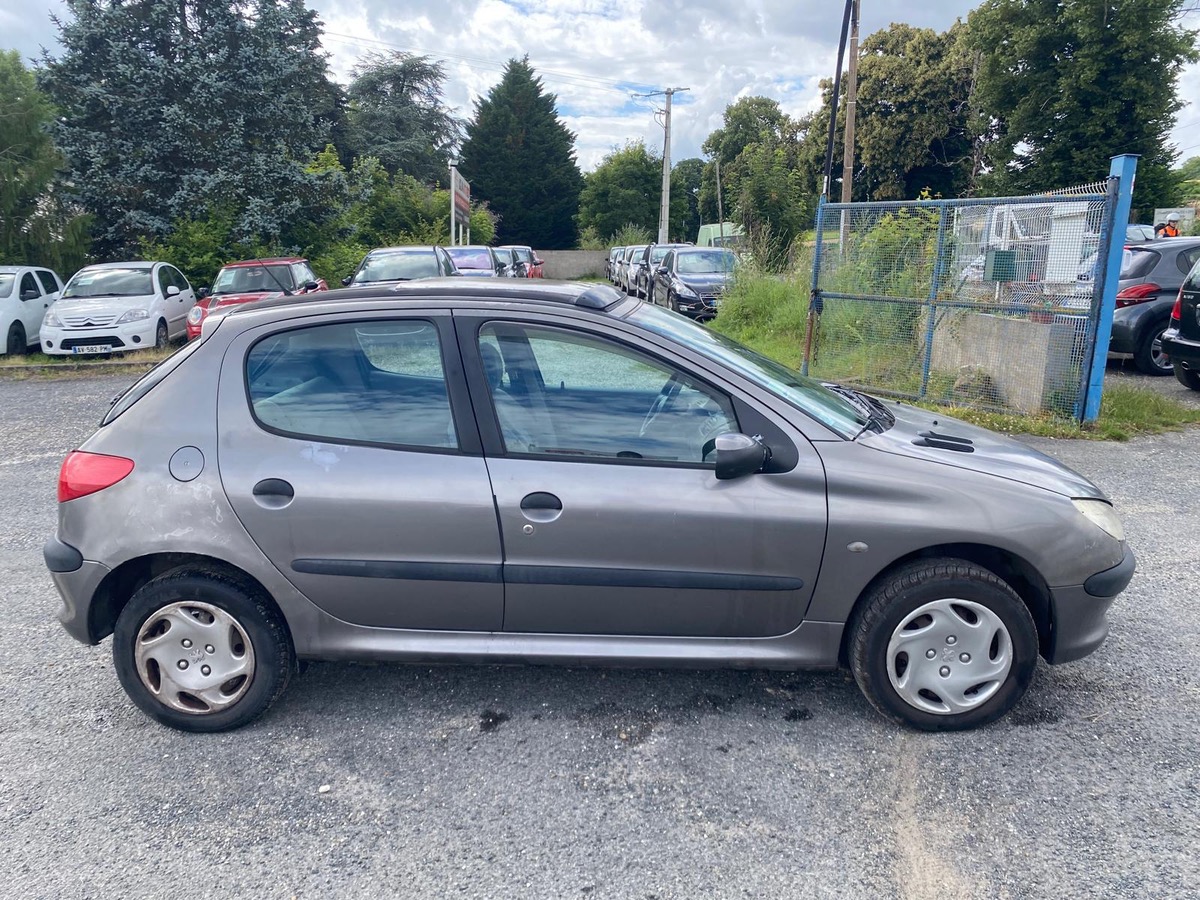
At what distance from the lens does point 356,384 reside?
3455mm

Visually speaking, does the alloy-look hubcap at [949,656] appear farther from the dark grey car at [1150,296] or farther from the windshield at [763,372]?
the dark grey car at [1150,296]

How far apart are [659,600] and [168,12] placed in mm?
22121

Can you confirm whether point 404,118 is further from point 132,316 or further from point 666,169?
point 132,316

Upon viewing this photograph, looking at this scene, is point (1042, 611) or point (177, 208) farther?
point (177, 208)

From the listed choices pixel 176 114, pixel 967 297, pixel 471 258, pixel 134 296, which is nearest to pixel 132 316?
pixel 134 296

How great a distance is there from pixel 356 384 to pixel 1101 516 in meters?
2.91

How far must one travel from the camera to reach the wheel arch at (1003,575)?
3.30 meters

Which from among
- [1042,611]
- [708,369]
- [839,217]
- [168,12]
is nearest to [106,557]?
[708,369]

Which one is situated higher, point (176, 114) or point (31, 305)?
point (176, 114)

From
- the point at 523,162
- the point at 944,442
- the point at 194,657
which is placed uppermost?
the point at 523,162

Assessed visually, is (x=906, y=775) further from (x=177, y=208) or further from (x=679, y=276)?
(x=177, y=208)

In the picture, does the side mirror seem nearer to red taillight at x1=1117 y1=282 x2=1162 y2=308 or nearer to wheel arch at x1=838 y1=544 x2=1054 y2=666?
wheel arch at x1=838 y1=544 x2=1054 y2=666

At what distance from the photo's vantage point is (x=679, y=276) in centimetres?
1897

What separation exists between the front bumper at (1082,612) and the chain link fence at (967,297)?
211 inches
